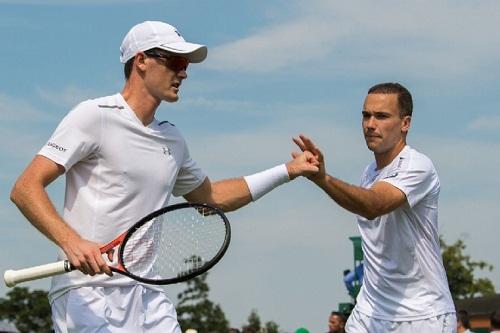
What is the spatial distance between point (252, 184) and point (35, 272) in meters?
2.00

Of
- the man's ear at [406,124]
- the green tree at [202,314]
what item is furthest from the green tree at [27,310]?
the man's ear at [406,124]

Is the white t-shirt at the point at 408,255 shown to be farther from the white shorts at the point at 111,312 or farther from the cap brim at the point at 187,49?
the white shorts at the point at 111,312

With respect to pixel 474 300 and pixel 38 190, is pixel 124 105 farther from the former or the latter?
pixel 474 300

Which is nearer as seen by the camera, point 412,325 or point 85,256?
point 85,256

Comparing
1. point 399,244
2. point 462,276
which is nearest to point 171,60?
point 399,244

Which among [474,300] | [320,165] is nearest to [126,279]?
[320,165]

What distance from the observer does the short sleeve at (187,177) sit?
8.77 metres

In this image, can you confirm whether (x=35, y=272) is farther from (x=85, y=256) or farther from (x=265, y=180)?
(x=265, y=180)

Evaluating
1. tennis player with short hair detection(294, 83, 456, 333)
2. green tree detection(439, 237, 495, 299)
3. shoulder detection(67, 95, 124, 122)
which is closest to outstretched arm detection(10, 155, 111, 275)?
shoulder detection(67, 95, 124, 122)

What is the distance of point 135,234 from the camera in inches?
314

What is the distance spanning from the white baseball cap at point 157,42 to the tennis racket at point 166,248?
95cm

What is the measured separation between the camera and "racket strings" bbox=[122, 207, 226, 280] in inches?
316

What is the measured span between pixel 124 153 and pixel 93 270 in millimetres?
881

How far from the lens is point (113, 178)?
803cm
